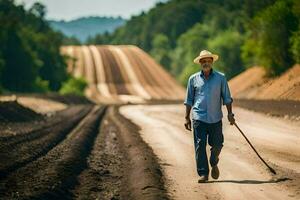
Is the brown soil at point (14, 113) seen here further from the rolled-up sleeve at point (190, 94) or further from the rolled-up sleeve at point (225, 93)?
the rolled-up sleeve at point (225, 93)

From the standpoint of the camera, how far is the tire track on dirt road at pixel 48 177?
10.8m

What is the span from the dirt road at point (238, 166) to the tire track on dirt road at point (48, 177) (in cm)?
192

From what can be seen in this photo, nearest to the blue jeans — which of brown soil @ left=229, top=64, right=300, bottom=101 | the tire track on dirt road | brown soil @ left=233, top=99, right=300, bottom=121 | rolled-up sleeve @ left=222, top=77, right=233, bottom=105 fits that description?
rolled-up sleeve @ left=222, top=77, right=233, bottom=105

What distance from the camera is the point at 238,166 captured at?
14.1m

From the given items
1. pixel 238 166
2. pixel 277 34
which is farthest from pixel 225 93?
pixel 277 34

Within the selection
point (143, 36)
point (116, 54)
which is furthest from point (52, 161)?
point (143, 36)

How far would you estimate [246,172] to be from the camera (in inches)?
516

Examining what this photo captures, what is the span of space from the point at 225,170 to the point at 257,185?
2.21m

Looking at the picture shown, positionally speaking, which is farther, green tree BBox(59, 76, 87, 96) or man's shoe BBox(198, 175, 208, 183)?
green tree BBox(59, 76, 87, 96)

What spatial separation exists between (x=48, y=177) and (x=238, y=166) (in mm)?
4182

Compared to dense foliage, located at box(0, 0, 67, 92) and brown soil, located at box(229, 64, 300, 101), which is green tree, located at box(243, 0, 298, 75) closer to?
brown soil, located at box(229, 64, 300, 101)

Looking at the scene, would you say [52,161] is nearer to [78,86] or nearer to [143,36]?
[78,86]

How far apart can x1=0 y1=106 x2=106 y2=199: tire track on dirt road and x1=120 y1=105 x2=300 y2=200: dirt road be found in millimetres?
1917

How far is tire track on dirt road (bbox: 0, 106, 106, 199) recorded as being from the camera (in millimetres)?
10797
